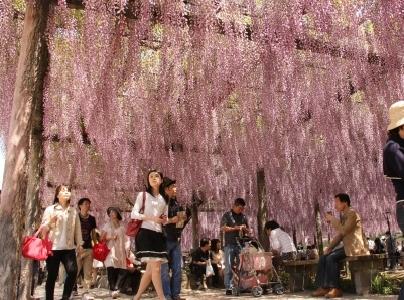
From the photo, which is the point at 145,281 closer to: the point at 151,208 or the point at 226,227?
the point at 151,208

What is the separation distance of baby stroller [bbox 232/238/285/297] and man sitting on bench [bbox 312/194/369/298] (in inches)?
33.0

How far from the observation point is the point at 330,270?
6.61m

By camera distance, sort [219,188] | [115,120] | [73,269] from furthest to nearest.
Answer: [219,188] < [115,120] < [73,269]

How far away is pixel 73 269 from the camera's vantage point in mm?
5789

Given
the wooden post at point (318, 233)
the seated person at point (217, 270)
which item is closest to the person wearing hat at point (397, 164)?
the seated person at point (217, 270)

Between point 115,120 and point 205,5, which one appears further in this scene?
point 115,120

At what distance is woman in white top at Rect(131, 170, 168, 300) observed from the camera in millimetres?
5109

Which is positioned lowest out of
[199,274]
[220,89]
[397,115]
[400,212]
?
[199,274]

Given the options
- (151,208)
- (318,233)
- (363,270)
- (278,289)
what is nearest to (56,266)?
(151,208)

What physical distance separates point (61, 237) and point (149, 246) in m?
1.22

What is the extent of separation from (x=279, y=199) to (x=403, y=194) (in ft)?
42.9

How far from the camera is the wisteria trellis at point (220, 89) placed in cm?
634

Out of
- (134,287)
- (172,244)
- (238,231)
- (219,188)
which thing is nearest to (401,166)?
(172,244)

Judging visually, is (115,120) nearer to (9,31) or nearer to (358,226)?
(9,31)
